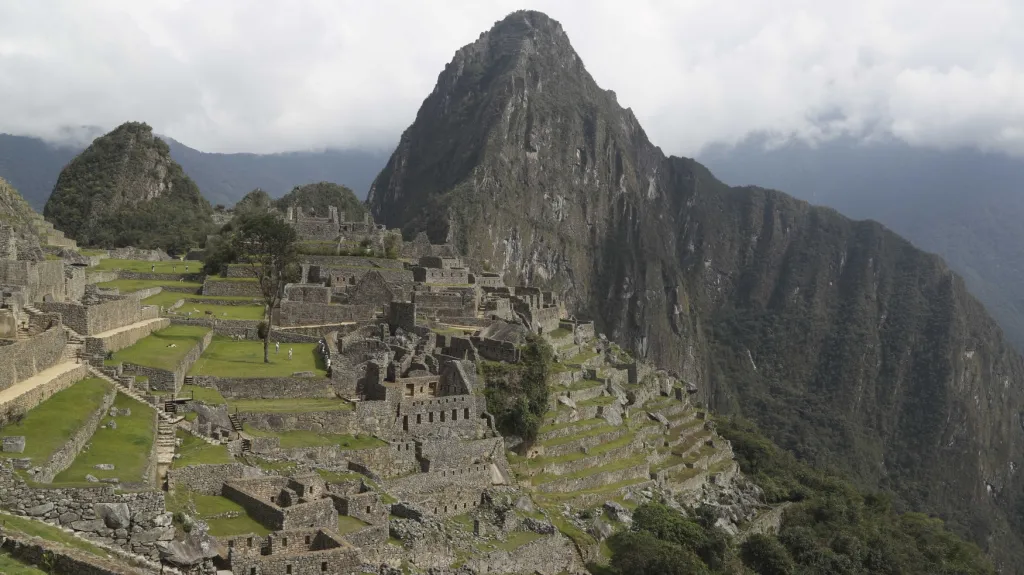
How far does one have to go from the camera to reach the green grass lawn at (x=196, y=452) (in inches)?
770

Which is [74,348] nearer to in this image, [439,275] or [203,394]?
[203,394]

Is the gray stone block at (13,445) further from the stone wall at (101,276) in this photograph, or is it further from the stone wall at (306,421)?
the stone wall at (101,276)

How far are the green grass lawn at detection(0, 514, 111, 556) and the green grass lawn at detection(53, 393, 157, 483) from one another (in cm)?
183

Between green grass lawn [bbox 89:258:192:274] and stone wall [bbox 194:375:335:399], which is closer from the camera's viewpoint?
stone wall [bbox 194:375:335:399]

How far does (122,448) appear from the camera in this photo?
17906 millimetres

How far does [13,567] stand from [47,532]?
1.92 metres

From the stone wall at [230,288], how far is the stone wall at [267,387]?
17526mm

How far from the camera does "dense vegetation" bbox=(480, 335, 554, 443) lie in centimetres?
3394

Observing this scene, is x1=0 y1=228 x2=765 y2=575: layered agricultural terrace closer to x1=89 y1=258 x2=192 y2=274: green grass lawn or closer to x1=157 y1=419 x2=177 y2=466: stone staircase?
x1=157 y1=419 x2=177 y2=466: stone staircase

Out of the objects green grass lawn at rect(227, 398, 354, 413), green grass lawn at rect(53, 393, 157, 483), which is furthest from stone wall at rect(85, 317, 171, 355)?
green grass lawn at rect(227, 398, 354, 413)

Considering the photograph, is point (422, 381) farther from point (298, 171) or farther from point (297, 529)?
point (298, 171)

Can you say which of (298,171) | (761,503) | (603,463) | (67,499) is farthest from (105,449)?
(298,171)

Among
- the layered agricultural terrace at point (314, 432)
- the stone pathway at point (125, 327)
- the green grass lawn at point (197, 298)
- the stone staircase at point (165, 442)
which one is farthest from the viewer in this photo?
the green grass lawn at point (197, 298)

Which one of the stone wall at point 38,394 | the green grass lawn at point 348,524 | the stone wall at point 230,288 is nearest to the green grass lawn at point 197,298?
the stone wall at point 230,288
